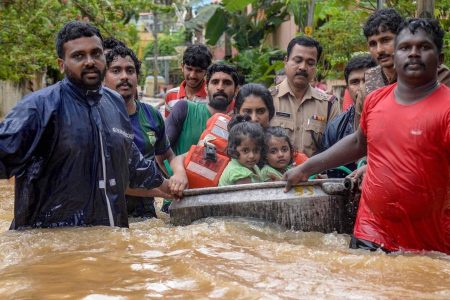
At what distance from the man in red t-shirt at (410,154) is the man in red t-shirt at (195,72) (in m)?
3.15

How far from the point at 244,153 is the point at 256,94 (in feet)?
2.19

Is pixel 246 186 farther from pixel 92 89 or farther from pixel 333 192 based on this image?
pixel 92 89

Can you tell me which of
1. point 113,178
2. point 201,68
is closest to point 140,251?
point 113,178

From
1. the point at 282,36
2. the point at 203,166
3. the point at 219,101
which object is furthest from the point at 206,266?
the point at 282,36

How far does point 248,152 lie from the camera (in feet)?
16.9

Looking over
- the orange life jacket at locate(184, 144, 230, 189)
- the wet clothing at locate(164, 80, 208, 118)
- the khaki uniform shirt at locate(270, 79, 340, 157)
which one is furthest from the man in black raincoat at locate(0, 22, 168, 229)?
the wet clothing at locate(164, 80, 208, 118)

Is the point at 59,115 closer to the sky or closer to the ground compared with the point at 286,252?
closer to the sky

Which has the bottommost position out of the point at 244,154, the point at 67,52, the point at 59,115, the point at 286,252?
the point at 286,252

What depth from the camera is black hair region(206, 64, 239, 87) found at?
621 centimetres

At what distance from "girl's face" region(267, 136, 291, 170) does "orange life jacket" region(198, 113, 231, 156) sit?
359 mm

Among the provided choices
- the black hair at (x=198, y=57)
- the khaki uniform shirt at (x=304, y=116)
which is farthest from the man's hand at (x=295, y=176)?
the black hair at (x=198, y=57)

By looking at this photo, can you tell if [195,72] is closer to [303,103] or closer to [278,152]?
[303,103]

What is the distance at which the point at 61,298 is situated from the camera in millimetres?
2830

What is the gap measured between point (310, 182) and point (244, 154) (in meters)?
0.83
